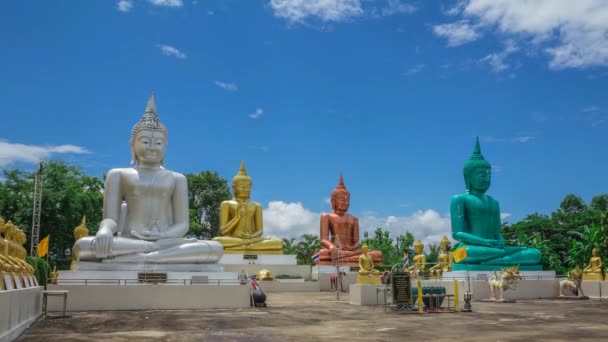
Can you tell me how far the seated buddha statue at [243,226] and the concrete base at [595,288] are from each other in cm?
1438

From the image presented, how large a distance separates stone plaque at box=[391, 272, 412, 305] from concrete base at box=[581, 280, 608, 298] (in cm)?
1017

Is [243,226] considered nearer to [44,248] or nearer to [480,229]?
[44,248]

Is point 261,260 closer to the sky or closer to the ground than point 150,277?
closer to the sky

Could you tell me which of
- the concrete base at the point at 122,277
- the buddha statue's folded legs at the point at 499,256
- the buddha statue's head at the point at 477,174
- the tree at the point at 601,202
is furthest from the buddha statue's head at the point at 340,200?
the tree at the point at 601,202

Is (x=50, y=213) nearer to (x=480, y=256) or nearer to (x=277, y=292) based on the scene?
(x=277, y=292)

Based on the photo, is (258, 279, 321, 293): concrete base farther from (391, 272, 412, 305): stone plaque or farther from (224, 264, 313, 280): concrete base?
(391, 272, 412, 305): stone plaque

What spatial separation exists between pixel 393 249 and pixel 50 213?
26.8 m

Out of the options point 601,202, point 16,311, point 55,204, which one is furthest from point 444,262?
point 601,202

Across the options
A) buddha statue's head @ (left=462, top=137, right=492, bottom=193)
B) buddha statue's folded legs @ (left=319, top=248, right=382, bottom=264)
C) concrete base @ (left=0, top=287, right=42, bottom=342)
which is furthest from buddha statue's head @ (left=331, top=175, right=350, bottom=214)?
concrete base @ (left=0, top=287, right=42, bottom=342)

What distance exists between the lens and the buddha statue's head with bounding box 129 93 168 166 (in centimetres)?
1866

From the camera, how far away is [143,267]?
16609mm

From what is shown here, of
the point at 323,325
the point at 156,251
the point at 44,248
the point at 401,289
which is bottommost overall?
the point at 323,325

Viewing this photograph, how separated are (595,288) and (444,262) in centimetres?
583

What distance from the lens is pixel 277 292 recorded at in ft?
80.2
